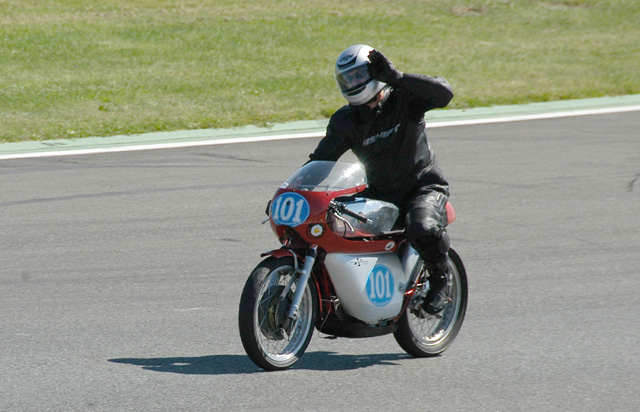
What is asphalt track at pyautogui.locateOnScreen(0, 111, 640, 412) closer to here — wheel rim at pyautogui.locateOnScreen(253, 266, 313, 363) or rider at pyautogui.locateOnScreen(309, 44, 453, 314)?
wheel rim at pyautogui.locateOnScreen(253, 266, 313, 363)

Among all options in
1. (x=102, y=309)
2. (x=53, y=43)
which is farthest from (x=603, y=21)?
(x=102, y=309)

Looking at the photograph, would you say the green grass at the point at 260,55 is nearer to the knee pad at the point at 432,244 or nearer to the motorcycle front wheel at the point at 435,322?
the motorcycle front wheel at the point at 435,322

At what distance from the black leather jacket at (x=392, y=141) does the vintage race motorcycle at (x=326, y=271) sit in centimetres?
18

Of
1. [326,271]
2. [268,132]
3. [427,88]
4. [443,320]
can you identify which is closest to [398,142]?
[427,88]

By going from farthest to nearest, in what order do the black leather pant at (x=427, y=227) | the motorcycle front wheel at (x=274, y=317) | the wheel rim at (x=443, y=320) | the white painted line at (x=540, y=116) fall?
1. the white painted line at (x=540, y=116)
2. the wheel rim at (x=443, y=320)
3. the black leather pant at (x=427, y=227)
4. the motorcycle front wheel at (x=274, y=317)

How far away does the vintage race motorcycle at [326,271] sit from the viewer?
571cm

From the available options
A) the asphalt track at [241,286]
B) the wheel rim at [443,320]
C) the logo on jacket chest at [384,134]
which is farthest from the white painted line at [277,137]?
the logo on jacket chest at [384,134]

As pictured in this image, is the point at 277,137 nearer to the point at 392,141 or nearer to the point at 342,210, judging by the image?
the point at 392,141

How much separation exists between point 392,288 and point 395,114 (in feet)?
3.29

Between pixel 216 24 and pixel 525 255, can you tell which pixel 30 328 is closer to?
pixel 525 255

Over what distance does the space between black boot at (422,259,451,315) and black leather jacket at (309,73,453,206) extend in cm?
46

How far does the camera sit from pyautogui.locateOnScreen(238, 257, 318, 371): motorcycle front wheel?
221 inches

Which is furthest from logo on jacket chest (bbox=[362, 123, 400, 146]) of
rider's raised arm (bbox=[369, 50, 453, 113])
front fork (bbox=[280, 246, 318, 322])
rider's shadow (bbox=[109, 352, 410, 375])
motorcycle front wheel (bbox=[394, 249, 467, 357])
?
rider's shadow (bbox=[109, 352, 410, 375])

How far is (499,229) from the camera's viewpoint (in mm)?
9742
